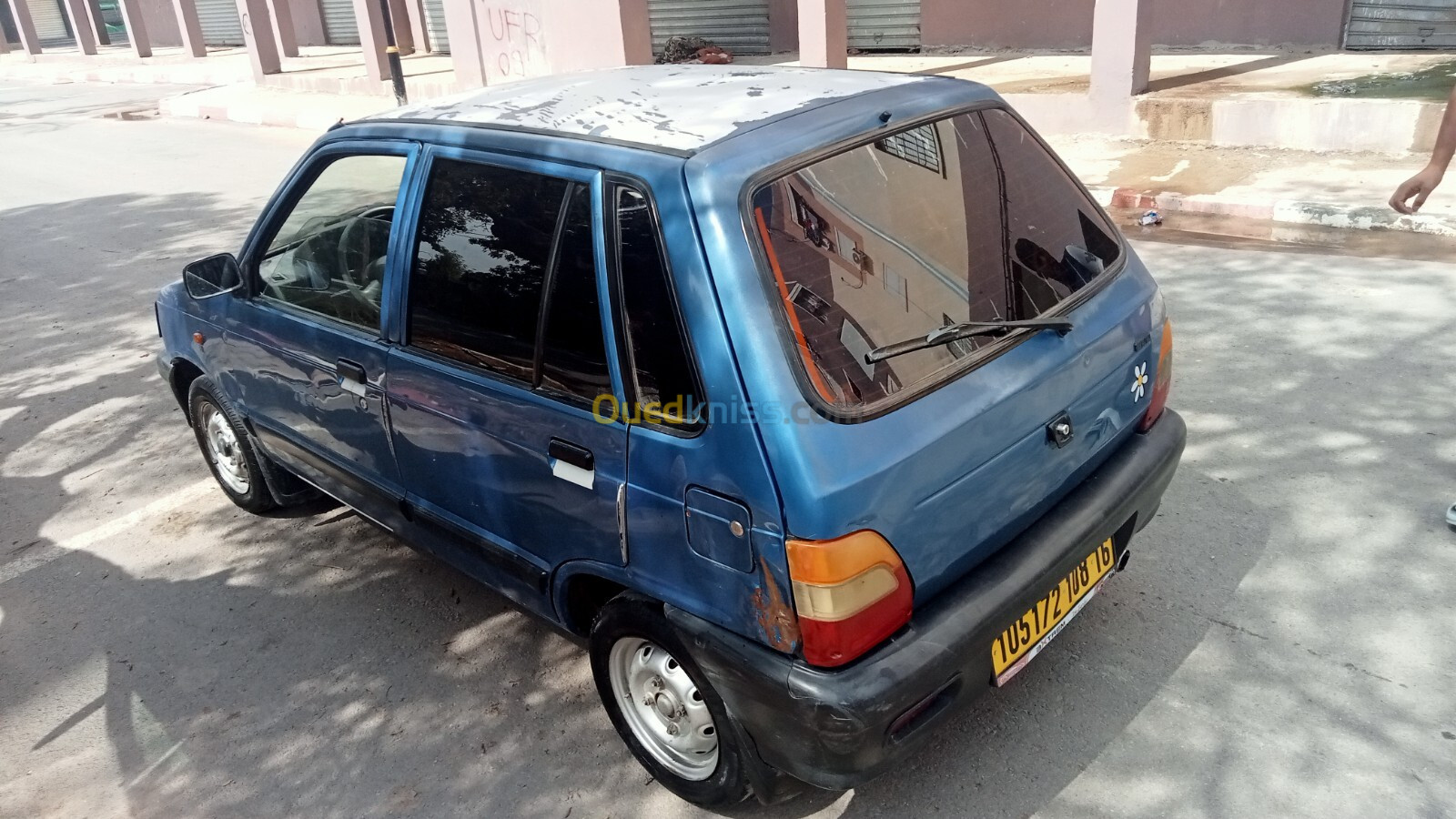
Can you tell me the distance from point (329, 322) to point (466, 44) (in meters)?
14.3

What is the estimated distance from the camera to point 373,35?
1759cm

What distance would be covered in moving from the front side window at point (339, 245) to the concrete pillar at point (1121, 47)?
8.51m

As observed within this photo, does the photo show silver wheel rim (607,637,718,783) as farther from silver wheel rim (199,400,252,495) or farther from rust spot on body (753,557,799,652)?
silver wheel rim (199,400,252,495)

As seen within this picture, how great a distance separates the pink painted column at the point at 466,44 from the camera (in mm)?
16147

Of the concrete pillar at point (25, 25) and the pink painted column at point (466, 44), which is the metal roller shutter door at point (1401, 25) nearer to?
the pink painted column at point (466, 44)

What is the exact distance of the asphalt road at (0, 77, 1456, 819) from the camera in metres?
2.80

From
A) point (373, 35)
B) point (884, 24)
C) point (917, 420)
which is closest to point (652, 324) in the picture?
point (917, 420)

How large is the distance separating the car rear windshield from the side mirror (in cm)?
239

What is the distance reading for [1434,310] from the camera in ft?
17.7


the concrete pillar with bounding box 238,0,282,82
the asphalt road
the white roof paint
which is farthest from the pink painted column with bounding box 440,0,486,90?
the white roof paint

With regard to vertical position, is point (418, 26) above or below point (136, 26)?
below

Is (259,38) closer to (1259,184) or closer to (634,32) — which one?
(634,32)

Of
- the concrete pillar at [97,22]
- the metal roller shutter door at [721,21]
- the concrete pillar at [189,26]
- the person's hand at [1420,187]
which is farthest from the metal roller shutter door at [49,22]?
the person's hand at [1420,187]

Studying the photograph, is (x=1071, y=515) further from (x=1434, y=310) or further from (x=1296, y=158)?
(x=1296, y=158)
